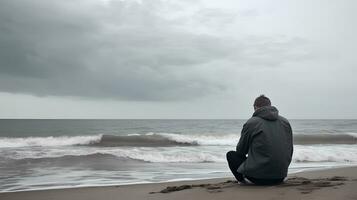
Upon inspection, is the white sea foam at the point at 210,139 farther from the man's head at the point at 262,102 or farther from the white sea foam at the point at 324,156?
the man's head at the point at 262,102

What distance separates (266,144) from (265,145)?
0.02 metres

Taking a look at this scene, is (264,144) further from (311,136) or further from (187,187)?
(311,136)

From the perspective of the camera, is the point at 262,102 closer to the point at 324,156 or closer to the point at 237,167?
the point at 237,167

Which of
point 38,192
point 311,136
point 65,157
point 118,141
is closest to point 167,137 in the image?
point 118,141

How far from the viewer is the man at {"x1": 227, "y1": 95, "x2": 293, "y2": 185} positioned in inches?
191

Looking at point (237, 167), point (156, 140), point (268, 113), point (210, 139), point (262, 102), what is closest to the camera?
point (268, 113)

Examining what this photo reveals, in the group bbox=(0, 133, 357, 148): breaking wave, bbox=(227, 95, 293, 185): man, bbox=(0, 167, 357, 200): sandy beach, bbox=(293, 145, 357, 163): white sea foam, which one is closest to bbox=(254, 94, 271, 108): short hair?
bbox=(227, 95, 293, 185): man

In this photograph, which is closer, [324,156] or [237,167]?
[237,167]

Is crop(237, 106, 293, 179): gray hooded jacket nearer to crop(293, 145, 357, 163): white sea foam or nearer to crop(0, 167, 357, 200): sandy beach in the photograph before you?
crop(0, 167, 357, 200): sandy beach

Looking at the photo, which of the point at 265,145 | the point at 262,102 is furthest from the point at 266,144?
the point at 262,102

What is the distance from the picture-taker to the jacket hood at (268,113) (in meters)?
4.94

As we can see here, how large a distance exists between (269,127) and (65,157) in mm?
10923

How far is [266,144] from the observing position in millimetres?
4816

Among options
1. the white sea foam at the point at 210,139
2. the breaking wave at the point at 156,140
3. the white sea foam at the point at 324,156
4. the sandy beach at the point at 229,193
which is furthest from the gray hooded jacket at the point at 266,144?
the breaking wave at the point at 156,140
